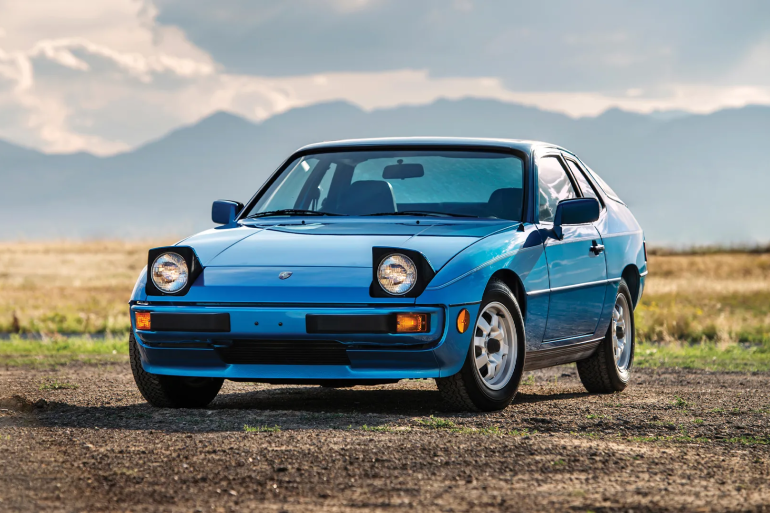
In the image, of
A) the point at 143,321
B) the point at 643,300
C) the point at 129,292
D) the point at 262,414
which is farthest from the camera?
the point at 129,292

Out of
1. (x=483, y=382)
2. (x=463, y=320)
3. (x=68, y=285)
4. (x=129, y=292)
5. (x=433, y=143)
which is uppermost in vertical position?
(x=433, y=143)

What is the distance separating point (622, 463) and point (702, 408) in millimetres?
2761

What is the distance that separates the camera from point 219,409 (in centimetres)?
748

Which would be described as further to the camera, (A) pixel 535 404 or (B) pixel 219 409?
(A) pixel 535 404

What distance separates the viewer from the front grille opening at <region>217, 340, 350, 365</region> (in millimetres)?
6789

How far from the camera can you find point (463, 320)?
6.84m

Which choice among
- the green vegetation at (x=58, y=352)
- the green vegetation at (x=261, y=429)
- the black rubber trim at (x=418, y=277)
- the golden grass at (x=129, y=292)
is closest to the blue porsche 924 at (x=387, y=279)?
the black rubber trim at (x=418, y=277)

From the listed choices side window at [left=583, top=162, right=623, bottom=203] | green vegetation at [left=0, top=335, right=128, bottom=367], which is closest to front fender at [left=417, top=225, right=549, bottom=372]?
side window at [left=583, top=162, right=623, bottom=203]

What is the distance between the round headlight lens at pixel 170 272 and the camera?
705 cm

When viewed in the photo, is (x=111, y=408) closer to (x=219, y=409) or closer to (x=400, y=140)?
(x=219, y=409)

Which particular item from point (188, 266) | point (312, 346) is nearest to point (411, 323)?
point (312, 346)

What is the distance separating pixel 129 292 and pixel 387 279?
30.1 metres

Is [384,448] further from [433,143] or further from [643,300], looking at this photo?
[643,300]

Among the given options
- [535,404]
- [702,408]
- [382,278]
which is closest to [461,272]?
[382,278]
